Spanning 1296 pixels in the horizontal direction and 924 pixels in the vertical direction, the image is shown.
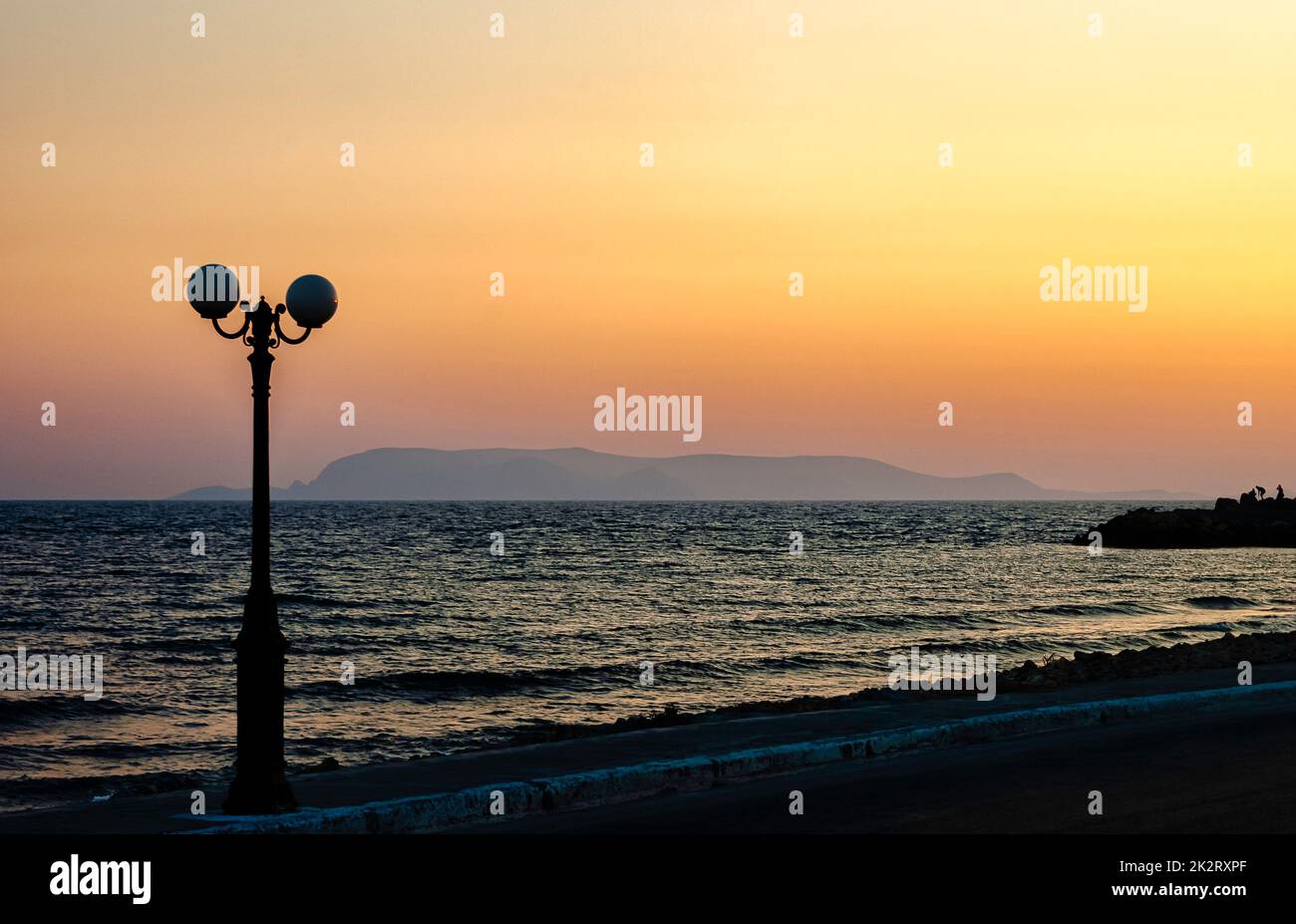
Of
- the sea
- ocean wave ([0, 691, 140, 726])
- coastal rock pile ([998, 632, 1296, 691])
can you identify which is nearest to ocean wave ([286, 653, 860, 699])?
the sea

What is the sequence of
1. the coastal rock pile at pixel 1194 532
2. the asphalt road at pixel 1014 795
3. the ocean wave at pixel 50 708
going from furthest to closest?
the coastal rock pile at pixel 1194 532
the ocean wave at pixel 50 708
the asphalt road at pixel 1014 795

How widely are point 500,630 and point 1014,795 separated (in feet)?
81.8

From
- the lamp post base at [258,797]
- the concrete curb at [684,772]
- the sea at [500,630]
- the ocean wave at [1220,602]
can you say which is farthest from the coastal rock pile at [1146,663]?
the ocean wave at [1220,602]

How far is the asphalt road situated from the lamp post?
4.58ft

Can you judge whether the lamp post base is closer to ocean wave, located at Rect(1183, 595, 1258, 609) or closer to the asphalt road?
the asphalt road

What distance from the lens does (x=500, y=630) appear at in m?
33.6

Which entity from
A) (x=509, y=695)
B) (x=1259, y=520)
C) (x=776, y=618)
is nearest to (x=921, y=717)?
(x=509, y=695)

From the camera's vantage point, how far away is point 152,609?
4025 cm

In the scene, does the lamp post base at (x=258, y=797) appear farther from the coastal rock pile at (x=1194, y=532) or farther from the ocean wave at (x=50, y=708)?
the coastal rock pile at (x=1194, y=532)

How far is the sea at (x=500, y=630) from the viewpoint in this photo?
1869 cm

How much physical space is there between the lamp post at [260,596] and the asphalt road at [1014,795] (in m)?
1.40

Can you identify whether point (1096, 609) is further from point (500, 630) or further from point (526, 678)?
point (526, 678)

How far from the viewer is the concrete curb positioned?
8703 millimetres

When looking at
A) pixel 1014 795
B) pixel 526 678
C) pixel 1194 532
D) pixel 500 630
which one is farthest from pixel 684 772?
pixel 1194 532
